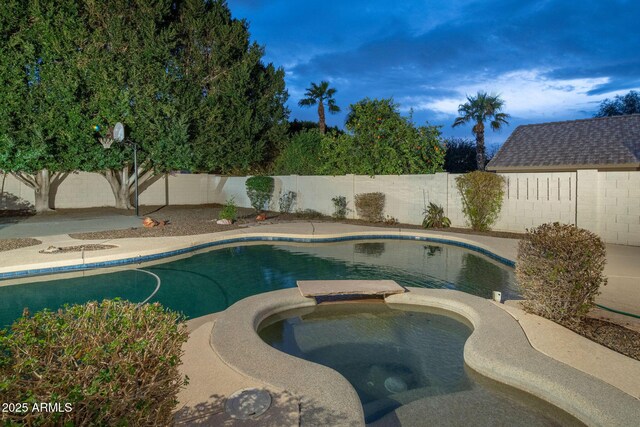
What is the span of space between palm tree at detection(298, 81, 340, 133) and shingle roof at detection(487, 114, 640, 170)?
11.1 metres

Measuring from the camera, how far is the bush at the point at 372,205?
13.8m

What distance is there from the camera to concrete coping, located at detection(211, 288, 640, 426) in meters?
2.77

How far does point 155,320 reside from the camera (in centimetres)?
206

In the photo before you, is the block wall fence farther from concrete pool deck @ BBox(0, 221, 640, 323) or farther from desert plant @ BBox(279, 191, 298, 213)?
concrete pool deck @ BBox(0, 221, 640, 323)

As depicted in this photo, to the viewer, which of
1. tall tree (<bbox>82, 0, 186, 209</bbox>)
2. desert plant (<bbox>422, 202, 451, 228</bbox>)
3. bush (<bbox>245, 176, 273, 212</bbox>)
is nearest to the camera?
desert plant (<bbox>422, 202, 451, 228</bbox>)

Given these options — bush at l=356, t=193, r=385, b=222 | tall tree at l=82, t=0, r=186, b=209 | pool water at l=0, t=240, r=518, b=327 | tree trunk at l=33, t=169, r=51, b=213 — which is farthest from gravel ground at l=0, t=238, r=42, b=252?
bush at l=356, t=193, r=385, b=222

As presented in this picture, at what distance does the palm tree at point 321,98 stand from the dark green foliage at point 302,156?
631cm

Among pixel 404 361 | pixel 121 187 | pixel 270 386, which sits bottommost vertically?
pixel 404 361

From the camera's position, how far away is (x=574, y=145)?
14.4 m

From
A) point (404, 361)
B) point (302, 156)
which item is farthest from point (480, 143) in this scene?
point (404, 361)

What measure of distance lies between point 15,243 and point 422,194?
11.2 metres

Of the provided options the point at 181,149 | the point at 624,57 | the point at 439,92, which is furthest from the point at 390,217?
the point at 624,57

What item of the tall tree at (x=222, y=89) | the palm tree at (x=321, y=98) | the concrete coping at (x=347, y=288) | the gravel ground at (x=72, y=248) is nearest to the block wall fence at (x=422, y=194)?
the tall tree at (x=222, y=89)

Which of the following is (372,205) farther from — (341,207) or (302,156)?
(302,156)
